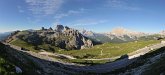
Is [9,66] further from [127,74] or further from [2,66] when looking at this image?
[127,74]

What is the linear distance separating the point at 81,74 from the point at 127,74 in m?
16.6

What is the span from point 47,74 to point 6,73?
95.0 feet

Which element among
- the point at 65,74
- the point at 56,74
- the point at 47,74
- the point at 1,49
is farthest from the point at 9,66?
the point at 65,74

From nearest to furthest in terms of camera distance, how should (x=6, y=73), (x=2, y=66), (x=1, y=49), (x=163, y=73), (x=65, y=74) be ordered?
(x=6, y=73)
(x=2, y=66)
(x=163, y=73)
(x=1, y=49)
(x=65, y=74)

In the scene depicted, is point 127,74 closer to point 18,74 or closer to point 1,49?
point 1,49

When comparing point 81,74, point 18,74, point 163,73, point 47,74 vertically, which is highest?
point 18,74

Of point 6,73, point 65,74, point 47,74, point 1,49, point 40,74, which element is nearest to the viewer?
point 6,73

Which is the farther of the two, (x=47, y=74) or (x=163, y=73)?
(x=47, y=74)

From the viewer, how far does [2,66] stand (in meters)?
31.8

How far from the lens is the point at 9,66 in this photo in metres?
33.2

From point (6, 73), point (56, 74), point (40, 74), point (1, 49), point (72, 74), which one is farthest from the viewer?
point (72, 74)

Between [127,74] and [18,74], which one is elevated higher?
[18,74]

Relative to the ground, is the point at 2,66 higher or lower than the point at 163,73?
higher

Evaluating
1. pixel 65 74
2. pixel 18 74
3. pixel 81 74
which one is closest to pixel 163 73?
pixel 18 74
